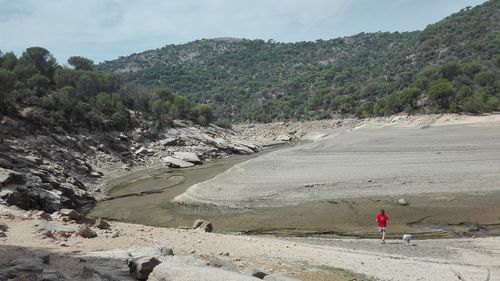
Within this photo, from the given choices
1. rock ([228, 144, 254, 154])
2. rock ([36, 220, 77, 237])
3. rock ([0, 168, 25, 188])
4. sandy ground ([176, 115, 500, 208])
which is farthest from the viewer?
rock ([228, 144, 254, 154])

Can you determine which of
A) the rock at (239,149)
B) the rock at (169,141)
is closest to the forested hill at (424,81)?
the rock at (239,149)

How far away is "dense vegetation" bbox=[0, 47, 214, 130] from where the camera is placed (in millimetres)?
60781

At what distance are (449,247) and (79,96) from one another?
6985 cm

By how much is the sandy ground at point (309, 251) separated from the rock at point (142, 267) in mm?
1860

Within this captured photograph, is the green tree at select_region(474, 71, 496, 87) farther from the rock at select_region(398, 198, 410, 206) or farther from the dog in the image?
the dog

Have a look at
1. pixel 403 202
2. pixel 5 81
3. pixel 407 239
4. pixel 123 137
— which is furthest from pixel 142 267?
pixel 123 137

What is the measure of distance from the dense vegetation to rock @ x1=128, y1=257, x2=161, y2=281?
49635mm

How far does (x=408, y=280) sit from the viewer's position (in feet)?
49.9

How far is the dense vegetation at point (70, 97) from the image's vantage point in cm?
6078

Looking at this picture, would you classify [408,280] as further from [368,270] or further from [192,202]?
[192,202]

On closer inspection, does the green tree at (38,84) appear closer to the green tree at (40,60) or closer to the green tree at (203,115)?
the green tree at (40,60)

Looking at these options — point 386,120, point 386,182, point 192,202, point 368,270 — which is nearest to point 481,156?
point 386,182

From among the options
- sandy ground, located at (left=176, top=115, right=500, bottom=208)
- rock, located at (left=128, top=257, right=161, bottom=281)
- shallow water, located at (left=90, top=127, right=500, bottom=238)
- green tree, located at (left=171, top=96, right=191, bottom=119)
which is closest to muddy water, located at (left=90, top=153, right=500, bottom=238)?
shallow water, located at (left=90, top=127, right=500, bottom=238)

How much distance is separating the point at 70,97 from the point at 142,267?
209 ft
